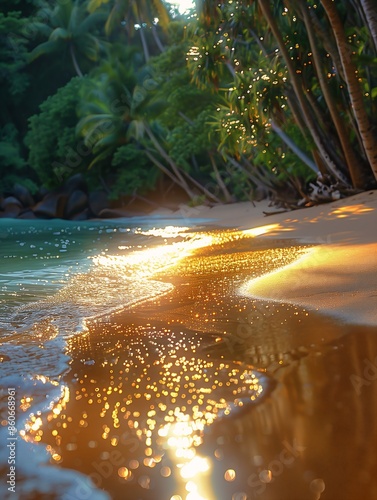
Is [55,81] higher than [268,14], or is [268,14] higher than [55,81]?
[55,81]

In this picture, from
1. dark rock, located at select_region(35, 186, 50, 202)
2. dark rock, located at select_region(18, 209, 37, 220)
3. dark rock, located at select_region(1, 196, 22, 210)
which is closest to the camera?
dark rock, located at select_region(18, 209, 37, 220)

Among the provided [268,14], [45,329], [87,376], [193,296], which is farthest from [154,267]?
[268,14]

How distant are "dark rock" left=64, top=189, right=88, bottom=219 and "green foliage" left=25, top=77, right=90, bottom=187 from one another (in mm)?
1194

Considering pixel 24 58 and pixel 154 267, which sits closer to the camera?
pixel 154 267

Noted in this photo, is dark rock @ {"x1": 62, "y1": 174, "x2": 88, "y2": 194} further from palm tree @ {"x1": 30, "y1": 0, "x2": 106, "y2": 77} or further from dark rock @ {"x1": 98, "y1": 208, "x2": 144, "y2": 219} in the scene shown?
palm tree @ {"x1": 30, "y1": 0, "x2": 106, "y2": 77}

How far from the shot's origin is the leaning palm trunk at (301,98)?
39.7ft

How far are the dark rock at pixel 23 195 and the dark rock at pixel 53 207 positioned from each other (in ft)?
5.38

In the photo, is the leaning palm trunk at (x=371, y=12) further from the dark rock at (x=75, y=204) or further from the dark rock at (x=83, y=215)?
the dark rock at (x=75, y=204)

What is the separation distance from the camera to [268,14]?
12047 mm

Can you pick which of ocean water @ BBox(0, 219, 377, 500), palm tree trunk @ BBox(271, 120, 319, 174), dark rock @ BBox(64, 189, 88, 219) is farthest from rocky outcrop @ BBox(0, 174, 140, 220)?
ocean water @ BBox(0, 219, 377, 500)

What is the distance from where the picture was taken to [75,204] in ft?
100

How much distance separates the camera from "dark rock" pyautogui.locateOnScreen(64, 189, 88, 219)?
30.6 metres

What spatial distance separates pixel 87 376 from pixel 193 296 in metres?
2.12

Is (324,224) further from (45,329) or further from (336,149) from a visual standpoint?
(45,329)
